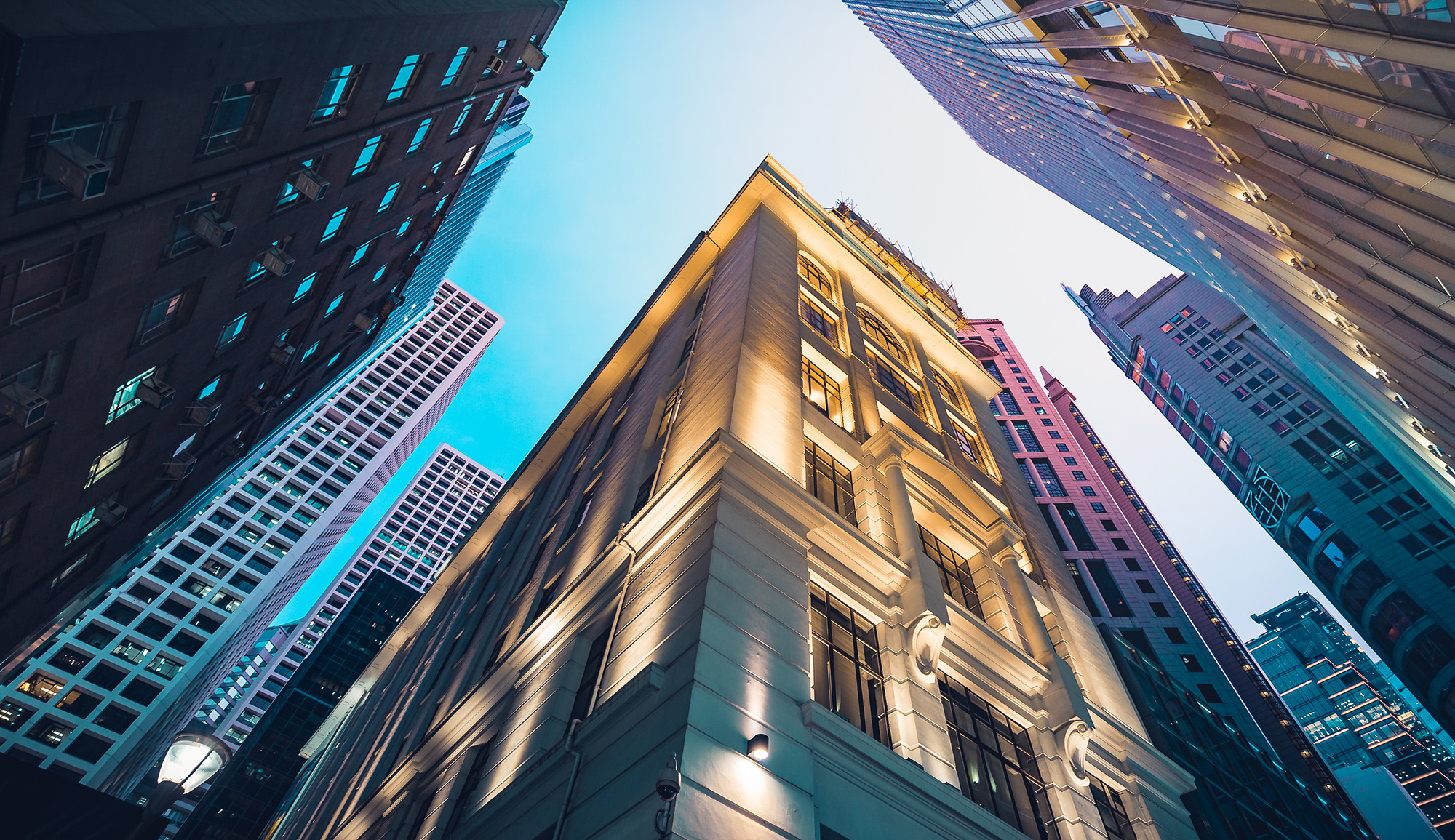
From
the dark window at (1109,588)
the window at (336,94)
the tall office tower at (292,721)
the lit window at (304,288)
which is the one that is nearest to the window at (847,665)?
the window at (336,94)

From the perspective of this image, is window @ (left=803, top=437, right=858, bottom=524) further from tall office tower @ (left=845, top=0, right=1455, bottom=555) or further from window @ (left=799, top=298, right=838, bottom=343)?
tall office tower @ (left=845, top=0, right=1455, bottom=555)

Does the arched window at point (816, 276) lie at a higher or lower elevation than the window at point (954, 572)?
higher

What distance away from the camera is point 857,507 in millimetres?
22938

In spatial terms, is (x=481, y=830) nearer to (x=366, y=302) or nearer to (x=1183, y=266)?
(x=366, y=302)

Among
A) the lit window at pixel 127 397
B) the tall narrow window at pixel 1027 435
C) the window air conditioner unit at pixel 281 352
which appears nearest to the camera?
the lit window at pixel 127 397

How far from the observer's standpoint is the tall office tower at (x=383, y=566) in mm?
127125

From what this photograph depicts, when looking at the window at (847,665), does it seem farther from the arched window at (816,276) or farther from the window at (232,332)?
the window at (232,332)

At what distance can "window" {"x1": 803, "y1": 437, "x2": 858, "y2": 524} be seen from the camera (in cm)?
2170

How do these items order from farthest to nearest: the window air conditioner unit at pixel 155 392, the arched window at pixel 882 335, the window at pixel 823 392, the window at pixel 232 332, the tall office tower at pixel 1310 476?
the tall office tower at pixel 1310 476, the arched window at pixel 882 335, the window at pixel 823 392, the window at pixel 232 332, the window air conditioner unit at pixel 155 392

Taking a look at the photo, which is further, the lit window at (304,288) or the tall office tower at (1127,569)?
the tall office tower at (1127,569)

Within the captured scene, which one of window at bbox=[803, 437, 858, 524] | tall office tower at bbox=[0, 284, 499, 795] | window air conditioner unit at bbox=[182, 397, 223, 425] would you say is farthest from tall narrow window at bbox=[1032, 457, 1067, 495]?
tall office tower at bbox=[0, 284, 499, 795]

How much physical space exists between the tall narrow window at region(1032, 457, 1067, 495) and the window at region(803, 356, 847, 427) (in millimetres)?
82982

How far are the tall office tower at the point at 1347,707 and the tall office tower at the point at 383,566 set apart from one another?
17927 centimetres

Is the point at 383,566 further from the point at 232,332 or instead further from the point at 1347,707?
the point at 1347,707
